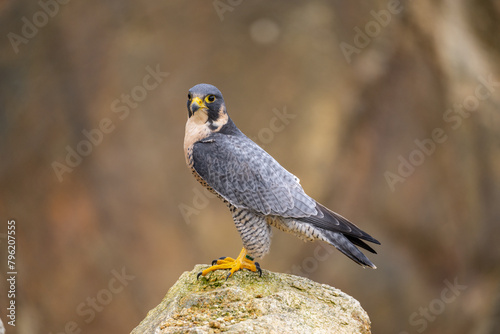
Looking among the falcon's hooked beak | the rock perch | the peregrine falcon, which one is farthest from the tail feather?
the falcon's hooked beak

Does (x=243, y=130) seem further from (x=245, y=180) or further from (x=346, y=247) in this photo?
(x=346, y=247)

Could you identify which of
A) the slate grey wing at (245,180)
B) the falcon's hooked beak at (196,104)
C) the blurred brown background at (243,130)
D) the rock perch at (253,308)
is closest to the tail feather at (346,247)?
the slate grey wing at (245,180)

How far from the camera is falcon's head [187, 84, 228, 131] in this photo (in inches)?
107

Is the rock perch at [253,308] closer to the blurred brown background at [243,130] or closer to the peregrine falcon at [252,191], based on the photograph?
the peregrine falcon at [252,191]

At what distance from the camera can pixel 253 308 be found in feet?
8.89

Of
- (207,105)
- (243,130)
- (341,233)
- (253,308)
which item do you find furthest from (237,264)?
(243,130)

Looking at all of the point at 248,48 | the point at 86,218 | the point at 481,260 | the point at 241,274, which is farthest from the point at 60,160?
the point at 481,260

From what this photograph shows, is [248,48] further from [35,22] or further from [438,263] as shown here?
[438,263]

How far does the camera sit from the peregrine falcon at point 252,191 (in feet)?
9.20

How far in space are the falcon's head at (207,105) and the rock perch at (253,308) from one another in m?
0.89

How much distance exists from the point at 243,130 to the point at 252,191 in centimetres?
275

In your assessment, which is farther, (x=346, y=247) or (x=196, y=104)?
(x=346, y=247)

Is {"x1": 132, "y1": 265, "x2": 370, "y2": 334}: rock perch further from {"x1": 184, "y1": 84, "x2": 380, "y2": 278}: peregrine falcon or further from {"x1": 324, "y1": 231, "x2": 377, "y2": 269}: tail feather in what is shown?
{"x1": 324, "y1": 231, "x2": 377, "y2": 269}: tail feather

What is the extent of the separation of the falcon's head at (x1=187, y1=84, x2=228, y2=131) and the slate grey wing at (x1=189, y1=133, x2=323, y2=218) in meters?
0.09
